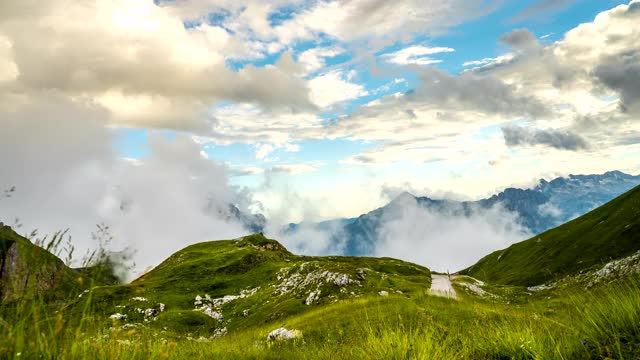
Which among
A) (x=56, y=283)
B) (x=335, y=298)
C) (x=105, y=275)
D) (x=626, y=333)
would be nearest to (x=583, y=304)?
(x=626, y=333)

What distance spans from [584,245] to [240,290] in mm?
128264

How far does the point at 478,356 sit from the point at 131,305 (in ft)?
265

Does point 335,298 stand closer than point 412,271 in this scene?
Yes

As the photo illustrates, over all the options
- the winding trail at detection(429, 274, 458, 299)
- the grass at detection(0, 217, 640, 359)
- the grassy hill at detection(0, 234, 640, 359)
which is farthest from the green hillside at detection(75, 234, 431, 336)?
the winding trail at detection(429, 274, 458, 299)

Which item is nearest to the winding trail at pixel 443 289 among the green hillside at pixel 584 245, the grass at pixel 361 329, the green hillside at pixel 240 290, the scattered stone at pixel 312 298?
the grass at pixel 361 329

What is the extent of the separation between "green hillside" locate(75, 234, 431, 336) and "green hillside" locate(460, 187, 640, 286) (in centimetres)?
6231

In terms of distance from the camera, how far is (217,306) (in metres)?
80.0

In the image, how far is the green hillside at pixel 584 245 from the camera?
12875cm

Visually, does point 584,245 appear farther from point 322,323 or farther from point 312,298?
point 322,323

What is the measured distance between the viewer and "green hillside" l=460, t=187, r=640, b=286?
129 m

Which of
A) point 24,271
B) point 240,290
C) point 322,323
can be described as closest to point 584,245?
point 240,290

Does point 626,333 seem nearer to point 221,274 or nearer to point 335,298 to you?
point 335,298

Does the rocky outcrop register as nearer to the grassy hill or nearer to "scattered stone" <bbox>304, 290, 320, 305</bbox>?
the grassy hill

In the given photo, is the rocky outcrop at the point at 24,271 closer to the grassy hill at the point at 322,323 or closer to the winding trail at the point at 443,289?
the grassy hill at the point at 322,323
